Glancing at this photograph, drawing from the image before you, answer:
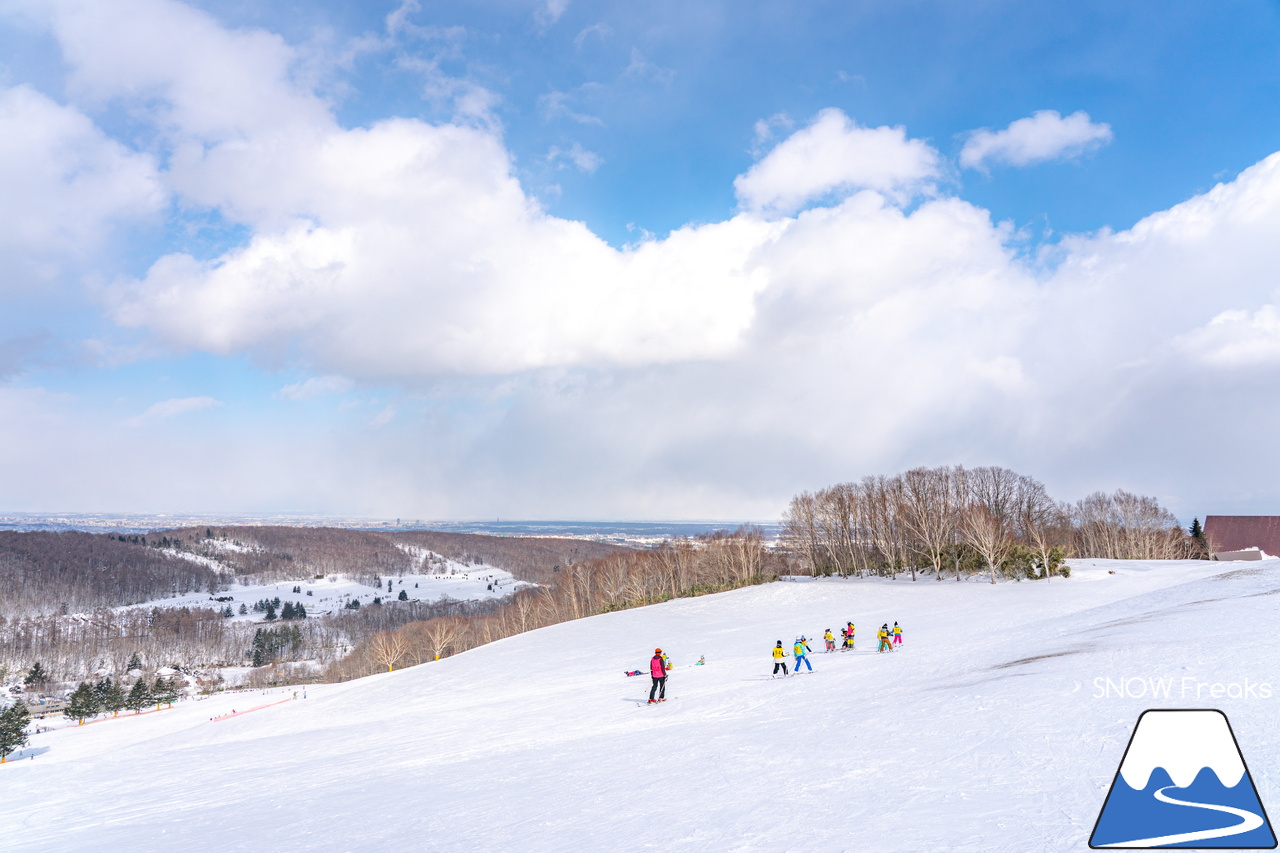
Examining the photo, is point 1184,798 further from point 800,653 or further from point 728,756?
point 800,653

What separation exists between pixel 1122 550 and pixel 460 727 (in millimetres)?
82741

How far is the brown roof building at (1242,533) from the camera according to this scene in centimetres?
5956

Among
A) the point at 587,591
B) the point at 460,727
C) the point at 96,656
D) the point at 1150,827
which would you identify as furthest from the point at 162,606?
the point at 1150,827

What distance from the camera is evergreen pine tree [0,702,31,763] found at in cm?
4450

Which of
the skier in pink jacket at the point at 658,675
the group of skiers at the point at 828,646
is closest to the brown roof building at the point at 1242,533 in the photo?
the group of skiers at the point at 828,646

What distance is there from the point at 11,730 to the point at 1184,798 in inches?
2677

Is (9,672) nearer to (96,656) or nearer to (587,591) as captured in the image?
(96,656)

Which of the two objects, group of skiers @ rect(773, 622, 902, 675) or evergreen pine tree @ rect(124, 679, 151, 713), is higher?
group of skiers @ rect(773, 622, 902, 675)

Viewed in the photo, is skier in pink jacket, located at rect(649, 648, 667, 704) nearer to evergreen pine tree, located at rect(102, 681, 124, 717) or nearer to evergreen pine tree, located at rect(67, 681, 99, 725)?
evergreen pine tree, located at rect(67, 681, 99, 725)

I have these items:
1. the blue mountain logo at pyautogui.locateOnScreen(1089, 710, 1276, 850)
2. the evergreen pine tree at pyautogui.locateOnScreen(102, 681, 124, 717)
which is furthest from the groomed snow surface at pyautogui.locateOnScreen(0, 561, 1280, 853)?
the evergreen pine tree at pyautogui.locateOnScreen(102, 681, 124, 717)

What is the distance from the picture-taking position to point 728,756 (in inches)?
378

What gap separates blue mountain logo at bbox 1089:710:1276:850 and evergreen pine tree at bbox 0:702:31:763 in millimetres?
60457

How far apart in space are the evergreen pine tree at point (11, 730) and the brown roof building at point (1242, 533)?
9988 centimetres

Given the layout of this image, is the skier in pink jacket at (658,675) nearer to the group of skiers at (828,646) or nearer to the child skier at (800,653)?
the group of skiers at (828,646)
